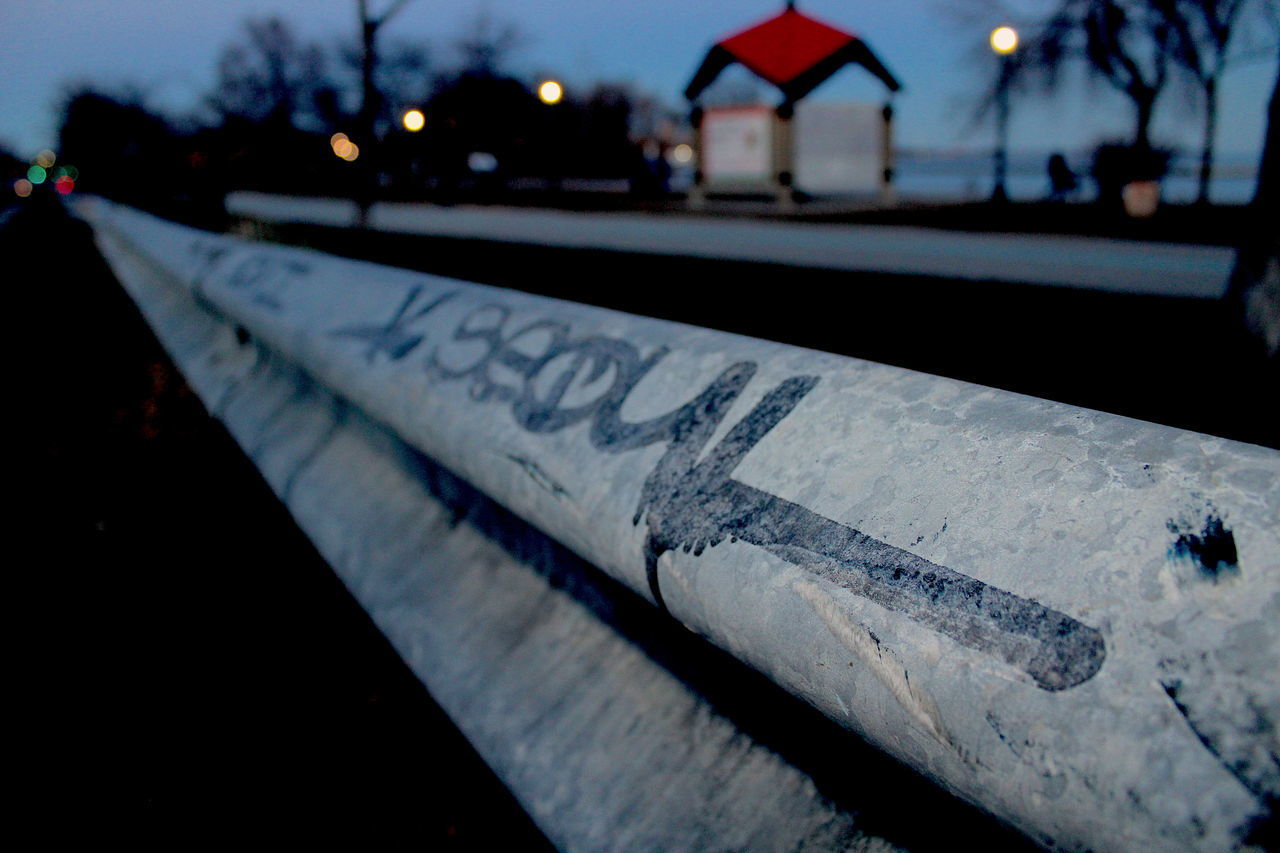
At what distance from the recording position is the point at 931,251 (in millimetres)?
9180

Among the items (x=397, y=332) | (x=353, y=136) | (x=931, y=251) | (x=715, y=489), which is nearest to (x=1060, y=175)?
(x=931, y=251)

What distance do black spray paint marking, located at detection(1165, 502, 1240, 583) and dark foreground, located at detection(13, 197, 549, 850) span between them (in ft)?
3.93

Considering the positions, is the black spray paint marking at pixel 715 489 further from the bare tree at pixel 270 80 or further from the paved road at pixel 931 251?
the bare tree at pixel 270 80

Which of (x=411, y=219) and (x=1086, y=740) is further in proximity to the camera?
(x=411, y=219)

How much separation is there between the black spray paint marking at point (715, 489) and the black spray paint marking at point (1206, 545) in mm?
135

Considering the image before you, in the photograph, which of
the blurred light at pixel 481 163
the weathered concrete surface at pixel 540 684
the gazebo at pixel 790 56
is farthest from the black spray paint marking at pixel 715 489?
the blurred light at pixel 481 163

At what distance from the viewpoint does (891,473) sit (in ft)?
3.99

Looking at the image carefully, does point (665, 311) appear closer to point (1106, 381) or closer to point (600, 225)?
point (1106, 381)

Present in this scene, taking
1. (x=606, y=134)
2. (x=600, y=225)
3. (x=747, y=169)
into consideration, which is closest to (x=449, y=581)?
(x=600, y=225)

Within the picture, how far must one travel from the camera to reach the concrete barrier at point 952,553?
82 centimetres

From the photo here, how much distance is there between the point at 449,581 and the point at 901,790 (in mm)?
1329

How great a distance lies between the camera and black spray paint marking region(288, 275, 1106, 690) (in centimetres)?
95

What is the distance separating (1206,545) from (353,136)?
274 ft

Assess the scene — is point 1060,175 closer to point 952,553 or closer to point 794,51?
point 794,51
